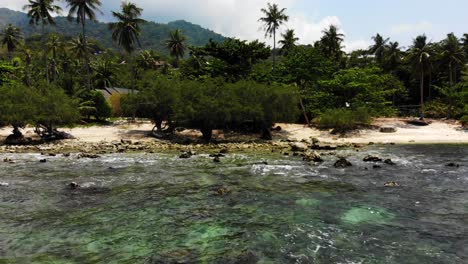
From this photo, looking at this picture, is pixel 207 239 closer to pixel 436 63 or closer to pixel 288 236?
pixel 288 236

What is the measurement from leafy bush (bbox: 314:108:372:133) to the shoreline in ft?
4.41

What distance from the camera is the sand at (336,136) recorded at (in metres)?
44.8

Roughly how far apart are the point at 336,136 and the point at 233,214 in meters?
33.7

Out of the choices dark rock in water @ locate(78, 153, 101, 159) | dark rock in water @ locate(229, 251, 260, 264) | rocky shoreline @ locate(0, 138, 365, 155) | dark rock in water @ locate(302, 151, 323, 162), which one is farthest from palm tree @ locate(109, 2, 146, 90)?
dark rock in water @ locate(229, 251, 260, 264)

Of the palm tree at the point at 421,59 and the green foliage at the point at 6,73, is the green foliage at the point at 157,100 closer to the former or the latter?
the green foliage at the point at 6,73

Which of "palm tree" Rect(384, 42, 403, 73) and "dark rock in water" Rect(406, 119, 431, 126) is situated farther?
"palm tree" Rect(384, 42, 403, 73)

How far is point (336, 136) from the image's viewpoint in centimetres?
4744

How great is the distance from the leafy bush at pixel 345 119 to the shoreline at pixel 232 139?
1.34 m

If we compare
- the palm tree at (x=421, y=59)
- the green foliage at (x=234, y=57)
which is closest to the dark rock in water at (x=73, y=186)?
the green foliage at (x=234, y=57)

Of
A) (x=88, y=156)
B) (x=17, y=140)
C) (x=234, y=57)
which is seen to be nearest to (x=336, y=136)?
(x=234, y=57)

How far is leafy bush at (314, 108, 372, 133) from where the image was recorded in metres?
48.7

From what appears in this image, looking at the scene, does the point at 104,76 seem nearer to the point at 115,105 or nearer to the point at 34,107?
the point at 115,105

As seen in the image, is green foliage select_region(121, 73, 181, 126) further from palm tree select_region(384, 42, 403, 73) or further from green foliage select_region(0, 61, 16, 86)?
palm tree select_region(384, 42, 403, 73)

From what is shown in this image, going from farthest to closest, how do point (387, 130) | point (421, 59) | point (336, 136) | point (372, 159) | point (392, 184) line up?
point (421, 59)
point (387, 130)
point (336, 136)
point (372, 159)
point (392, 184)
